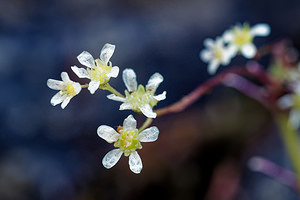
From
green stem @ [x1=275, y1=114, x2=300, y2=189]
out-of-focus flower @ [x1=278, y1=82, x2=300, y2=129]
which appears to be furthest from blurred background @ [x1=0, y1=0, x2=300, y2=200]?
out-of-focus flower @ [x1=278, y1=82, x2=300, y2=129]

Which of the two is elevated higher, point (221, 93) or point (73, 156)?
point (221, 93)

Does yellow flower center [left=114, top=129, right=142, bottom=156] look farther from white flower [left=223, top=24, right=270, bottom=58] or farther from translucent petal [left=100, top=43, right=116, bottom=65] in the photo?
white flower [left=223, top=24, right=270, bottom=58]

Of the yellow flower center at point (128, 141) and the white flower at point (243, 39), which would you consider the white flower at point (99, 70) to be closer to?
the yellow flower center at point (128, 141)

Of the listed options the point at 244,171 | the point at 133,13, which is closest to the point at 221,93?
the point at 244,171

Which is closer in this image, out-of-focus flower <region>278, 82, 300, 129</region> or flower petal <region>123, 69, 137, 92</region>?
flower petal <region>123, 69, 137, 92</region>

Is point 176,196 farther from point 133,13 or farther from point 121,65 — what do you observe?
point 133,13
